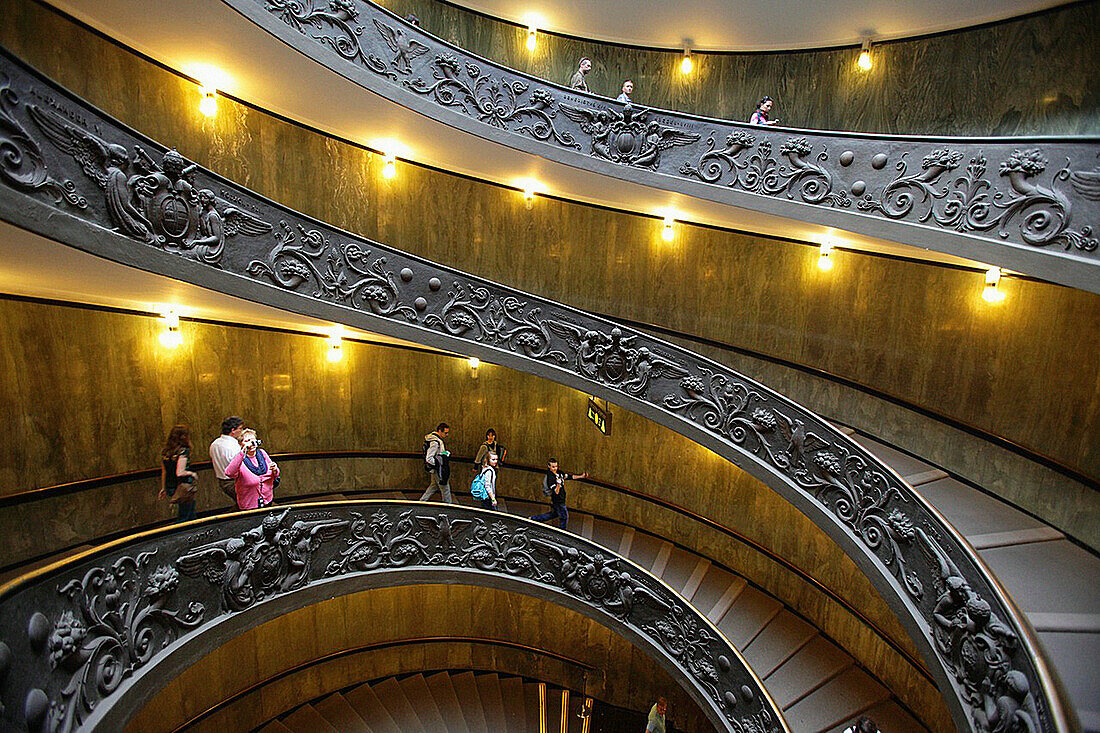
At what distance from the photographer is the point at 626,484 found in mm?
12469

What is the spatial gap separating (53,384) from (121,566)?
3485 mm

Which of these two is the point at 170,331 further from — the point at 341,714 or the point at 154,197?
the point at 341,714

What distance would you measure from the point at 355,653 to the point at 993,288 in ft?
41.0

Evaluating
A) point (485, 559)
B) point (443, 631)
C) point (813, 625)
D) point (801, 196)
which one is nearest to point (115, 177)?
point (485, 559)


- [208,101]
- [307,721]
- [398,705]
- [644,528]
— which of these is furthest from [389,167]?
[398,705]

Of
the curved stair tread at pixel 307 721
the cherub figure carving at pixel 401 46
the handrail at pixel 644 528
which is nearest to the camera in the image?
the handrail at pixel 644 528

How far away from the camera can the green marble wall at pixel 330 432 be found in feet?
25.1

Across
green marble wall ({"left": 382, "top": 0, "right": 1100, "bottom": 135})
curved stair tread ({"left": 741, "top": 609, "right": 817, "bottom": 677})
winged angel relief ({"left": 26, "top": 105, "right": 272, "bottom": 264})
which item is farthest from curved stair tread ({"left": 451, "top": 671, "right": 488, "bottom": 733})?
green marble wall ({"left": 382, "top": 0, "right": 1100, "bottom": 135})

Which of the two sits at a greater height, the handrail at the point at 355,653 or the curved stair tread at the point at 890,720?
the curved stair tread at the point at 890,720

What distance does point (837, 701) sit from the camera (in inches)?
352

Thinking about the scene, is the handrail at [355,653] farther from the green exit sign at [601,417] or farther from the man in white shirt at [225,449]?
the green exit sign at [601,417]

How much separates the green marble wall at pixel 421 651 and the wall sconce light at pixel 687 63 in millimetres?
11351

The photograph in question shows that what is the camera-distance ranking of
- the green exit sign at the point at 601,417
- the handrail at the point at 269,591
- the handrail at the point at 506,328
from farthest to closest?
the green exit sign at the point at 601,417, the handrail at the point at 506,328, the handrail at the point at 269,591

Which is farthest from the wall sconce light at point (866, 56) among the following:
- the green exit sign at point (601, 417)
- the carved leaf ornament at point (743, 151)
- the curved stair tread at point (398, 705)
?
the curved stair tread at point (398, 705)
